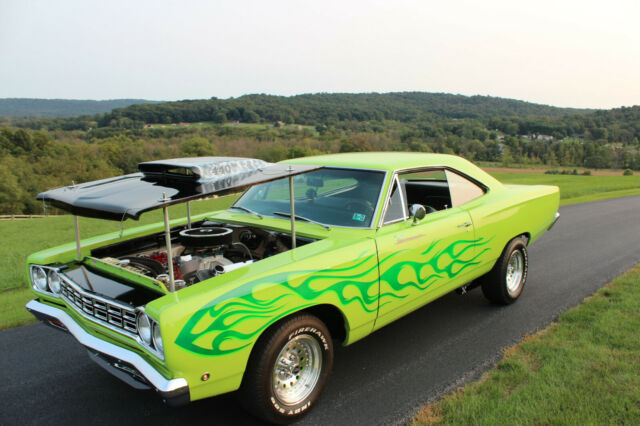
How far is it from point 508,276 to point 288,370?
3.27 meters

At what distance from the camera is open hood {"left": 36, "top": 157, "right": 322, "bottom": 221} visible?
2574 mm

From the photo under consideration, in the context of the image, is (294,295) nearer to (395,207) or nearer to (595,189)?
(395,207)

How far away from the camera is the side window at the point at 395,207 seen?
3670mm

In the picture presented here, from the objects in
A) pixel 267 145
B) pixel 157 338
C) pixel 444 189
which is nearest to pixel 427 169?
pixel 444 189

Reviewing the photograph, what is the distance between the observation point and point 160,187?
2.94 m

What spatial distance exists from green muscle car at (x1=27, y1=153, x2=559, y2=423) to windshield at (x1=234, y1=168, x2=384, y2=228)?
0.04 feet

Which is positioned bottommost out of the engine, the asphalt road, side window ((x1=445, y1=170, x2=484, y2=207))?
the asphalt road

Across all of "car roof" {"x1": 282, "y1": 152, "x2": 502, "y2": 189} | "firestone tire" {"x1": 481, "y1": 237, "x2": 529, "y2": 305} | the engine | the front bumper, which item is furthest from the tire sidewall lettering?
"firestone tire" {"x1": 481, "y1": 237, "x2": 529, "y2": 305}

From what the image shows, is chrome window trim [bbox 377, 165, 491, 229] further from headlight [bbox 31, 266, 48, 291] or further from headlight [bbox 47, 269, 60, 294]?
headlight [bbox 31, 266, 48, 291]

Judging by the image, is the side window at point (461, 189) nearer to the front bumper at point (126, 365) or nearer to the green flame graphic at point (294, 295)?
the green flame graphic at point (294, 295)

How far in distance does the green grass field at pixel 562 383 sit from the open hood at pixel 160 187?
2.03m

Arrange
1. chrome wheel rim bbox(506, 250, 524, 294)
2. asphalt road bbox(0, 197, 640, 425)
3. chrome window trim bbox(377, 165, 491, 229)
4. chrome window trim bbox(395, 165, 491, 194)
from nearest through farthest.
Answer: asphalt road bbox(0, 197, 640, 425), chrome window trim bbox(377, 165, 491, 229), chrome window trim bbox(395, 165, 491, 194), chrome wheel rim bbox(506, 250, 524, 294)

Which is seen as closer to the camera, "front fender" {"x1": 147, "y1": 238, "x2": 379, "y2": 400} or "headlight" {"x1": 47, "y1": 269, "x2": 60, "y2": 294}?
"front fender" {"x1": 147, "y1": 238, "x2": 379, "y2": 400}

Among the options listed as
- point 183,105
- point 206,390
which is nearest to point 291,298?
point 206,390
